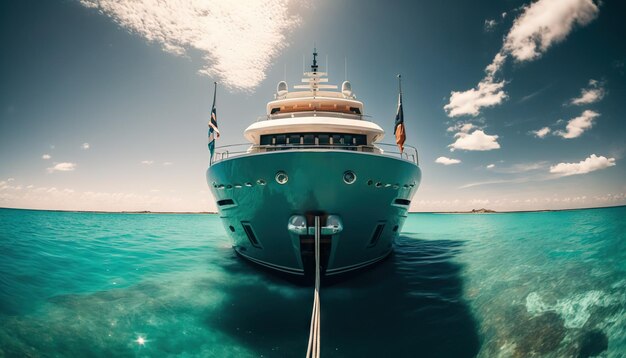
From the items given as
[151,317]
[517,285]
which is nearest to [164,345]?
[151,317]

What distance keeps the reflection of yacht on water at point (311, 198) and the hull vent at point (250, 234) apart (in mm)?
48

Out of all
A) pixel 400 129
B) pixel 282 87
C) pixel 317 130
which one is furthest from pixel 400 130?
pixel 282 87

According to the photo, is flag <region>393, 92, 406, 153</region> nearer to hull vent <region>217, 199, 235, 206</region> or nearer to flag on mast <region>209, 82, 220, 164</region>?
hull vent <region>217, 199, 235, 206</region>

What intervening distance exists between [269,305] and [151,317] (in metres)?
2.94

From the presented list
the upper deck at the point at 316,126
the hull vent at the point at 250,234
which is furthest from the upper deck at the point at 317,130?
the hull vent at the point at 250,234

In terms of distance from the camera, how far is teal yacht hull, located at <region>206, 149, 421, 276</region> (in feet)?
21.2

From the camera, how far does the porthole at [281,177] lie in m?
6.52

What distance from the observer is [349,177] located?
657 centimetres

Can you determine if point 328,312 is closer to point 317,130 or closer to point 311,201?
point 311,201

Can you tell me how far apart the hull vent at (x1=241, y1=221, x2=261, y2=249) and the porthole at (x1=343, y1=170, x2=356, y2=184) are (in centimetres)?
363

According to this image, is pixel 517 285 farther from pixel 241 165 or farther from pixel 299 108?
pixel 299 108

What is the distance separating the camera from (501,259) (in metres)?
11.9

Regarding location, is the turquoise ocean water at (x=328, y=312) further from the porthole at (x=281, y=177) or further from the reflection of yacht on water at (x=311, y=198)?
the porthole at (x=281, y=177)

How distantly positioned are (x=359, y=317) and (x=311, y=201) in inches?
125
